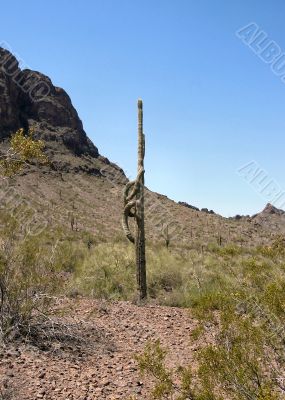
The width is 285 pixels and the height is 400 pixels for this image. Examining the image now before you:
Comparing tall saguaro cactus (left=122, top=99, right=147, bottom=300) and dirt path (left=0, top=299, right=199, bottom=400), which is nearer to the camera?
dirt path (left=0, top=299, right=199, bottom=400)

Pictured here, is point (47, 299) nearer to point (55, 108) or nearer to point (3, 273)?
point (3, 273)

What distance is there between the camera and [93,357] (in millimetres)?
6957

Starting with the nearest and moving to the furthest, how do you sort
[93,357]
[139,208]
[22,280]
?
[93,357] < [22,280] < [139,208]

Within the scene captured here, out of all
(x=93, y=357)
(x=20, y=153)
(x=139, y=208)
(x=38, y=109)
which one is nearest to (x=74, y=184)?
(x=38, y=109)

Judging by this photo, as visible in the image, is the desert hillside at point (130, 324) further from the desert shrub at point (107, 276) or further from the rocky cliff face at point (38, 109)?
the rocky cliff face at point (38, 109)

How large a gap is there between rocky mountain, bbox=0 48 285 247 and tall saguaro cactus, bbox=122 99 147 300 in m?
24.9

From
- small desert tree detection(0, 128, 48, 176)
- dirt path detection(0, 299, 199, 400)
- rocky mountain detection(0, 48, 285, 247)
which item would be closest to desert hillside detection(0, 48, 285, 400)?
dirt path detection(0, 299, 199, 400)

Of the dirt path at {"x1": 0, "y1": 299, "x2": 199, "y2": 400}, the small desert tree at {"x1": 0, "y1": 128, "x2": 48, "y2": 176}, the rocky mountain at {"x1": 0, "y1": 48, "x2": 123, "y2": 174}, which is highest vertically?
the rocky mountain at {"x1": 0, "y1": 48, "x2": 123, "y2": 174}

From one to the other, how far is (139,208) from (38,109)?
187 feet

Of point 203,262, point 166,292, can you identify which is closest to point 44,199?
point 203,262

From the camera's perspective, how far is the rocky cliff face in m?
60.2

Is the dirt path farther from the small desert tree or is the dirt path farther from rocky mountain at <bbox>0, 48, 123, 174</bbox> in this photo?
rocky mountain at <bbox>0, 48, 123, 174</bbox>

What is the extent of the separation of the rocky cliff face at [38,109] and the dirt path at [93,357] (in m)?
51.6

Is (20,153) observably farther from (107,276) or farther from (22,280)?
(107,276)
